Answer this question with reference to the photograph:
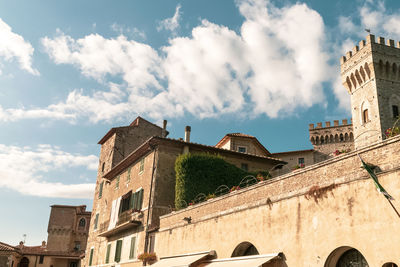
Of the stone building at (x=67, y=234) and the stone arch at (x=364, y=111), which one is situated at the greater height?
the stone arch at (x=364, y=111)

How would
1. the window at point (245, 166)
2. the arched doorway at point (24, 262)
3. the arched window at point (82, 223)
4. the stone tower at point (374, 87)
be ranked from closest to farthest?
the window at point (245, 166)
the stone tower at point (374, 87)
the arched doorway at point (24, 262)
the arched window at point (82, 223)

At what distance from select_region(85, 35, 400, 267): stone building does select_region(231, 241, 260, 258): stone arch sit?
0.03m

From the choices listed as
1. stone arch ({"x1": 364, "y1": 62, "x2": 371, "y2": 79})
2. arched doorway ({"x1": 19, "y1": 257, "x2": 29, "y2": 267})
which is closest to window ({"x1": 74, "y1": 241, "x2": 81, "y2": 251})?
arched doorway ({"x1": 19, "y1": 257, "x2": 29, "y2": 267})

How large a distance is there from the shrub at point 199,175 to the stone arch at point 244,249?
22.1ft

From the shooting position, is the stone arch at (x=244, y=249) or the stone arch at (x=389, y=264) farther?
the stone arch at (x=244, y=249)

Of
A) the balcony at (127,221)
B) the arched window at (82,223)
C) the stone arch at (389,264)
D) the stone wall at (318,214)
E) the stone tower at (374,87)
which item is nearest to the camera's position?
the stone arch at (389,264)

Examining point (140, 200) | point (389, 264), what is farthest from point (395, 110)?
point (389, 264)

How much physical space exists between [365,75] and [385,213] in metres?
33.6

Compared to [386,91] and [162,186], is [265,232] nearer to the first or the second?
[162,186]

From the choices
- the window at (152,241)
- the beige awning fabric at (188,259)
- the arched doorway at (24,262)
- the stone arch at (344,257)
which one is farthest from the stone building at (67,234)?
the stone arch at (344,257)

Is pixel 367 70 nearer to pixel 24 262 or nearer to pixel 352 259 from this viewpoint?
pixel 352 259

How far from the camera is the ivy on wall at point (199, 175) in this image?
19.5 meters

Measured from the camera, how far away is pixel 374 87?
3656 centimetres

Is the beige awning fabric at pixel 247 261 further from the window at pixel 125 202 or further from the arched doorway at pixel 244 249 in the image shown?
the window at pixel 125 202
